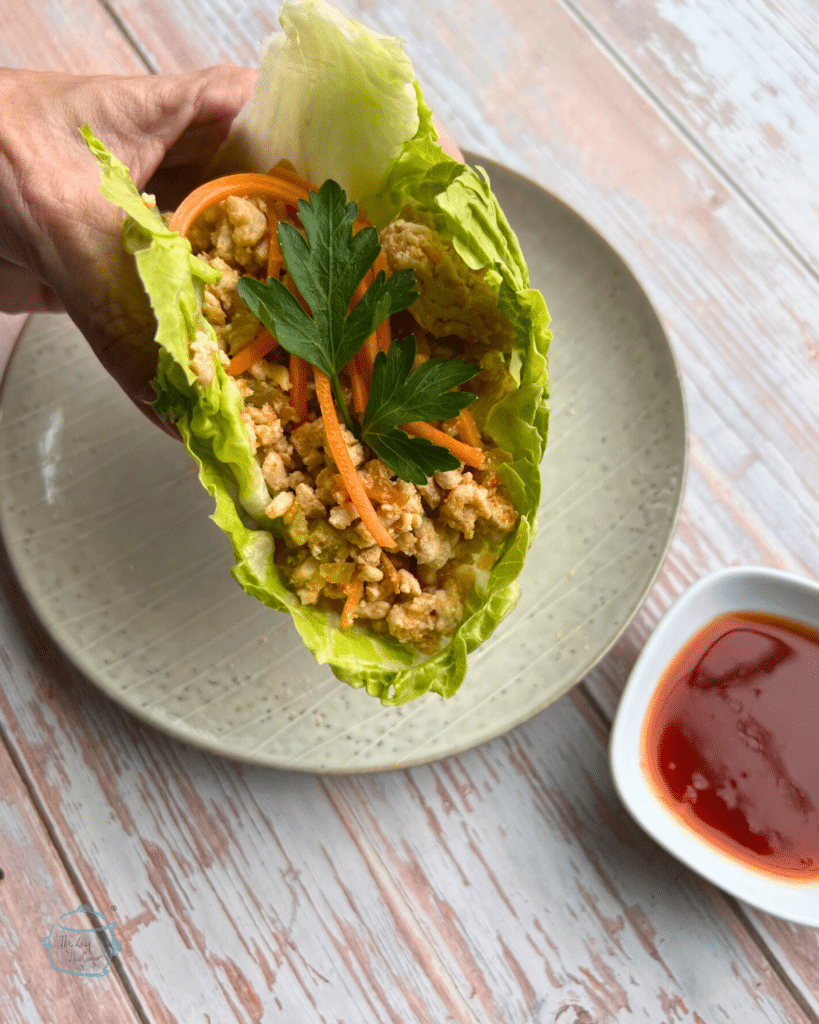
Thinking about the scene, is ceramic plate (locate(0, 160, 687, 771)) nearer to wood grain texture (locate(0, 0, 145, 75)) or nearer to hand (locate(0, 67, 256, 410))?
hand (locate(0, 67, 256, 410))

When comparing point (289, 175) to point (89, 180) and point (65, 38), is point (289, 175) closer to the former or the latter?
point (89, 180)

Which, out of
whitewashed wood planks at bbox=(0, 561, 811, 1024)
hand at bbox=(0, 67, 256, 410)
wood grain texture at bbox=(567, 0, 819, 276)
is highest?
wood grain texture at bbox=(567, 0, 819, 276)

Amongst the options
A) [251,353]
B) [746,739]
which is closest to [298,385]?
[251,353]

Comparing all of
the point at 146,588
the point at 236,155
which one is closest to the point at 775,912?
the point at 146,588

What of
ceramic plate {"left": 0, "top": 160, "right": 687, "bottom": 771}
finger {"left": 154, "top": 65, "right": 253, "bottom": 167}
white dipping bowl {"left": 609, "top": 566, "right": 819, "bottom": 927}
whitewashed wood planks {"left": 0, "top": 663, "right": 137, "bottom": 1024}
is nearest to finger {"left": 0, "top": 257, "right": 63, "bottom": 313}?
ceramic plate {"left": 0, "top": 160, "right": 687, "bottom": 771}

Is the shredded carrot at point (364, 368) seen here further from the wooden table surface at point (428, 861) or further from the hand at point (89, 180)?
the wooden table surface at point (428, 861)

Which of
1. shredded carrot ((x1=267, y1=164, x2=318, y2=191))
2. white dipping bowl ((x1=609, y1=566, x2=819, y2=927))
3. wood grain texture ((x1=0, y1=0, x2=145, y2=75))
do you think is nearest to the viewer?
shredded carrot ((x1=267, y1=164, x2=318, y2=191))
